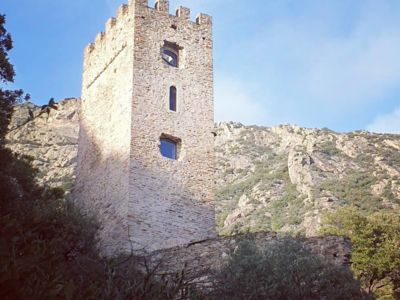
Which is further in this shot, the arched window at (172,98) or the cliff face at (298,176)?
the cliff face at (298,176)

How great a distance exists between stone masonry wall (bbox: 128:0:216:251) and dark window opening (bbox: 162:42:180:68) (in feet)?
0.42

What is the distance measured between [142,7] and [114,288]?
11.5m

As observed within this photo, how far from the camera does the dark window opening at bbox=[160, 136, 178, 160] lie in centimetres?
1678

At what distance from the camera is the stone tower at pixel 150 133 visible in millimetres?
15727

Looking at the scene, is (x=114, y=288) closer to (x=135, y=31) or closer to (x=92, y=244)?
(x=92, y=244)

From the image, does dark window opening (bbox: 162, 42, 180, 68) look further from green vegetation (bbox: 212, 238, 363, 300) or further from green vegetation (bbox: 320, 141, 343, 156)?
green vegetation (bbox: 320, 141, 343, 156)

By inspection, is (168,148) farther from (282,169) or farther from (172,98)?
(282,169)

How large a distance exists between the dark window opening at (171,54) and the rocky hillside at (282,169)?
40.5 ft

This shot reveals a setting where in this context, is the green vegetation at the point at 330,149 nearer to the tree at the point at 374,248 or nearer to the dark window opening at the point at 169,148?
the tree at the point at 374,248

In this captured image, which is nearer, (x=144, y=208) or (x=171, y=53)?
(x=144, y=208)

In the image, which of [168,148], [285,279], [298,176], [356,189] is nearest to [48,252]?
[285,279]

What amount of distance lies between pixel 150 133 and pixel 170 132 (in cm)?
62

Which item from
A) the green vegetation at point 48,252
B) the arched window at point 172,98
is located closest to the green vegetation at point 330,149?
the arched window at point 172,98

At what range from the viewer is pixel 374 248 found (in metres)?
24.3
